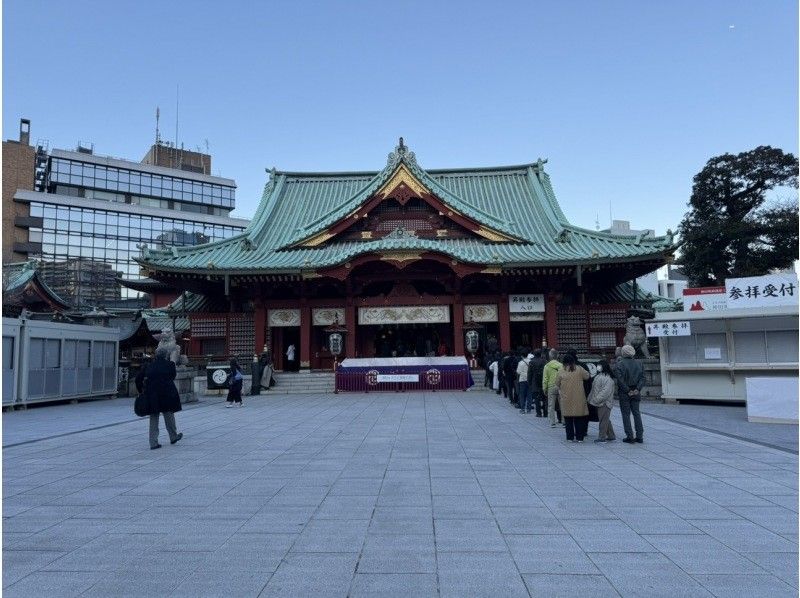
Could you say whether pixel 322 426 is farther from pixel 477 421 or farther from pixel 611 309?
pixel 611 309

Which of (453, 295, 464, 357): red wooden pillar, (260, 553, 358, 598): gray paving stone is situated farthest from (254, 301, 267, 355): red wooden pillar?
(260, 553, 358, 598): gray paving stone

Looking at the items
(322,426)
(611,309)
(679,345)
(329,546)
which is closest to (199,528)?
(329,546)

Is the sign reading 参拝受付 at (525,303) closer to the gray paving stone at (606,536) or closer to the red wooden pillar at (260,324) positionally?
the red wooden pillar at (260,324)

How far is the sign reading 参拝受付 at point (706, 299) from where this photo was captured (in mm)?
Result: 16078

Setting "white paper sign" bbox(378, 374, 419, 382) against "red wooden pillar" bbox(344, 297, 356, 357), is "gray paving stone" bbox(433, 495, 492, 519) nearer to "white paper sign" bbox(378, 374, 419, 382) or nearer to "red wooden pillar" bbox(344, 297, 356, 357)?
"white paper sign" bbox(378, 374, 419, 382)

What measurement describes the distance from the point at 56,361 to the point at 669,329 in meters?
20.4

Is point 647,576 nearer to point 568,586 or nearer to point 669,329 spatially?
point 568,586

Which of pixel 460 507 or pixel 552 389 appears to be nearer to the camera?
pixel 460 507

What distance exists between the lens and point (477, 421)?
1329 centimetres

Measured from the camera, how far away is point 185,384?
784 inches

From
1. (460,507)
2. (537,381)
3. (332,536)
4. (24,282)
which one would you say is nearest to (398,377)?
(537,381)

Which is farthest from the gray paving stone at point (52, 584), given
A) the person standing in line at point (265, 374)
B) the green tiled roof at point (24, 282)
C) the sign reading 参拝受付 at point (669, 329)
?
the green tiled roof at point (24, 282)

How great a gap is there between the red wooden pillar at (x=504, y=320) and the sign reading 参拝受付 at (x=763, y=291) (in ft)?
34.0

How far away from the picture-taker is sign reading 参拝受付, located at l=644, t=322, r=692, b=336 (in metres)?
16.5
